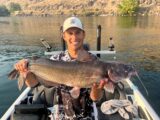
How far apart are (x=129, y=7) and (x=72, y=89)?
11521cm

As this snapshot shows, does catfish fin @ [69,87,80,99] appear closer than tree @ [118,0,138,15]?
Yes

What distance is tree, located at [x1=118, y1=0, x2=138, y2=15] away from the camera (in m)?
117

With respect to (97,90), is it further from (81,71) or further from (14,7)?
(14,7)

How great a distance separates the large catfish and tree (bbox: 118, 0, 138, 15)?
374 feet

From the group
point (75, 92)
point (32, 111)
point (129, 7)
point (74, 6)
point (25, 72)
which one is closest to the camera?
point (75, 92)

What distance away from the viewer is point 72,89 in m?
6.07

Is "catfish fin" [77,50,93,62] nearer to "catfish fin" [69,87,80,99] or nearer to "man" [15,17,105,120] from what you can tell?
"man" [15,17,105,120]

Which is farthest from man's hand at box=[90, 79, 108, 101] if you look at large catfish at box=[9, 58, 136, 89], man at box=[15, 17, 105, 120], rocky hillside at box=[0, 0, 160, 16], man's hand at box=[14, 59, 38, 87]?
rocky hillside at box=[0, 0, 160, 16]

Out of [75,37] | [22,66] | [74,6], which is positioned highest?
[75,37]

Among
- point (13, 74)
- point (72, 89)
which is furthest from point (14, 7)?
point (72, 89)

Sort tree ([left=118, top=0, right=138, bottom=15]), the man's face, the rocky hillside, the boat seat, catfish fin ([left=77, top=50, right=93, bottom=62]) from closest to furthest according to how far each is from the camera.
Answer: catfish fin ([left=77, top=50, right=93, bottom=62]), the man's face, the boat seat, tree ([left=118, top=0, right=138, bottom=15]), the rocky hillside

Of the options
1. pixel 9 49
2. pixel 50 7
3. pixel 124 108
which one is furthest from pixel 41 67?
pixel 50 7

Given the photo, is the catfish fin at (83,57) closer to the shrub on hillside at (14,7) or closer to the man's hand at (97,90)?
the man's hand at (97,90)

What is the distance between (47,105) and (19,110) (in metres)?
0.75
